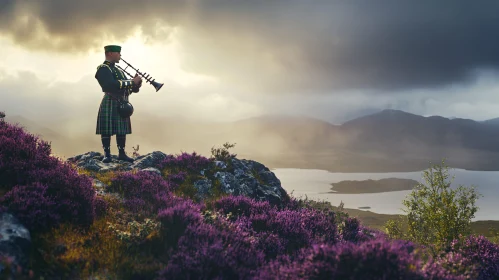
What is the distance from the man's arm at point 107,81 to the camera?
1240cm

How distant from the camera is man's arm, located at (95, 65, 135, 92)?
40.7 feet

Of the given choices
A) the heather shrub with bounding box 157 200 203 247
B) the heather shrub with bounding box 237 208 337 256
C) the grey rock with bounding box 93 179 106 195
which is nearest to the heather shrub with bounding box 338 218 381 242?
the heather shrub with bounding box 237 208 337 256

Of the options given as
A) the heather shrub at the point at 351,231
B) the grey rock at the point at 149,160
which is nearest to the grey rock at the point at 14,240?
the heather shrub at the point at 351,231

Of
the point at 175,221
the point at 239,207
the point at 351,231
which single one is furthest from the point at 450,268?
the point at 175,221

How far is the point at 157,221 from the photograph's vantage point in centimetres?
717

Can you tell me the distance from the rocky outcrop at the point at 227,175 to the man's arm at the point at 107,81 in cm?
272

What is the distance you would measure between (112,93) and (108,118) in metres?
0.91

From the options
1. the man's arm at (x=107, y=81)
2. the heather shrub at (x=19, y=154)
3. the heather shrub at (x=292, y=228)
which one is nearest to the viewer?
the heather shrub at (x=292, y=228)

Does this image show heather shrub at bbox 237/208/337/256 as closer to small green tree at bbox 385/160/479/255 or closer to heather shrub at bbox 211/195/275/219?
heather shrub at bbox 211/195/275/219

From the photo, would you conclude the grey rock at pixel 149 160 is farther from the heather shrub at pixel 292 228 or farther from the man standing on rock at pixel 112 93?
the heather shrub at pixel 292 228

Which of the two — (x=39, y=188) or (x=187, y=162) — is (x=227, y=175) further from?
(x=39, y=188)

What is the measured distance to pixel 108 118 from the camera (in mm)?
12789

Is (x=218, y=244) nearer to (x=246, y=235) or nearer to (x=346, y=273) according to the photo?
(x=246, y=235)

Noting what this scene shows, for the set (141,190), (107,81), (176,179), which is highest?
(107,81)
